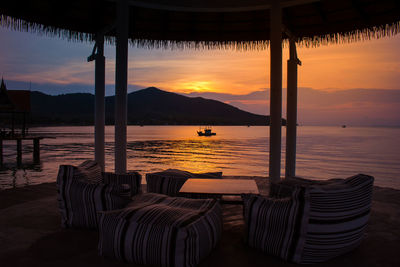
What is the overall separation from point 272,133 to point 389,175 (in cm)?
850

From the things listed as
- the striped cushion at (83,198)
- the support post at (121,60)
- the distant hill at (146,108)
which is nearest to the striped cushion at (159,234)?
the striped cushion at (83,198)

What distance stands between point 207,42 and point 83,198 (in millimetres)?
3616

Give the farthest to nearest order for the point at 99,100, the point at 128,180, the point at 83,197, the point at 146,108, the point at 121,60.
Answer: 1. the point at 146,108
2. the point at 99,100
3. the point at 121,60
4. the point at 128,180
5. the point at 83,197

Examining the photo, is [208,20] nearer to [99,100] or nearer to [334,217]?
[99,100]

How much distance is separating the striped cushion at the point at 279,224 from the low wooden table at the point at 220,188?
387 mm

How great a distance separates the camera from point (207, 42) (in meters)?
5.32

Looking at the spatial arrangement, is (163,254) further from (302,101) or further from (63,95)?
(63,95)

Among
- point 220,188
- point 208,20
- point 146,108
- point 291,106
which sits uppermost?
point 146,108

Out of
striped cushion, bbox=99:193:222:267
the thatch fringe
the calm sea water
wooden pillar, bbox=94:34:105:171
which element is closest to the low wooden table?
striped cushion, bbox=99:193:222:267

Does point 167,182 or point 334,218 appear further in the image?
point 167,182

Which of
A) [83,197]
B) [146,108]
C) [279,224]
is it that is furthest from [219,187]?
[146,108]

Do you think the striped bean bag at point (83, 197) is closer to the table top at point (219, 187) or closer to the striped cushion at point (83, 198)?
the striped cushion at point (83, 198)

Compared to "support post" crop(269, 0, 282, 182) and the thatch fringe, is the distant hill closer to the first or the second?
the thatch fringe

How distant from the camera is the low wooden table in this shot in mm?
2724
